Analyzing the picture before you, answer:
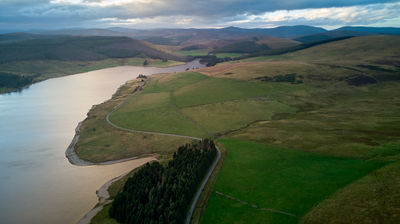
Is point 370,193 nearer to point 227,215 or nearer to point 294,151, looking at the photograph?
point 227,215

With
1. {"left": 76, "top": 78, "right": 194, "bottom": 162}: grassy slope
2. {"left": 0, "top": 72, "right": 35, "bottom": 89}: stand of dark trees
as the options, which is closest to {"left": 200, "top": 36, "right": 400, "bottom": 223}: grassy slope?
{"left": 76, "top": 78, "right": 194, "bottom": 162}: grassy slope

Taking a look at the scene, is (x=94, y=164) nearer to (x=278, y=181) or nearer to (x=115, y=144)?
(x=115, y=144)

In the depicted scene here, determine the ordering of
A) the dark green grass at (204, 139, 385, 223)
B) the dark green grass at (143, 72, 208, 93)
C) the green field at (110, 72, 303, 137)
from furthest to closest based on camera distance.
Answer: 1. the dark green grass at (143, 72, 208, 93)
2. the green field at (110, 72, 303, 137)
3. the dark green grass at (204, 139, 385, 223)

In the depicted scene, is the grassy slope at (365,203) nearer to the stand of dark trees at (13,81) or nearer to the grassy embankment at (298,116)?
the grassy embankment at (298,116)

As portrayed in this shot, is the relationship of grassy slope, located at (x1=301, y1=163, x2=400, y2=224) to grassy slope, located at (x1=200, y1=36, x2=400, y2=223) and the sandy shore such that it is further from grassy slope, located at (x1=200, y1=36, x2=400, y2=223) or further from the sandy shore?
the sandy shore

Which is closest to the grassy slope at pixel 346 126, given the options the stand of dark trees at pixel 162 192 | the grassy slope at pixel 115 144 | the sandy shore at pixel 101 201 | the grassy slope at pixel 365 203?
the grassy slope at pixel 365 203

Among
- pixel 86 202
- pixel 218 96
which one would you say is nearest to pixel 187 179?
pixel 86 202

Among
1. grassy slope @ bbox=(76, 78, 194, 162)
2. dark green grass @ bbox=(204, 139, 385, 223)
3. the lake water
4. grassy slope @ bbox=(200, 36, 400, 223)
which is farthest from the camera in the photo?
grassy slope @ bbox=(76, 78, 194, 162)
